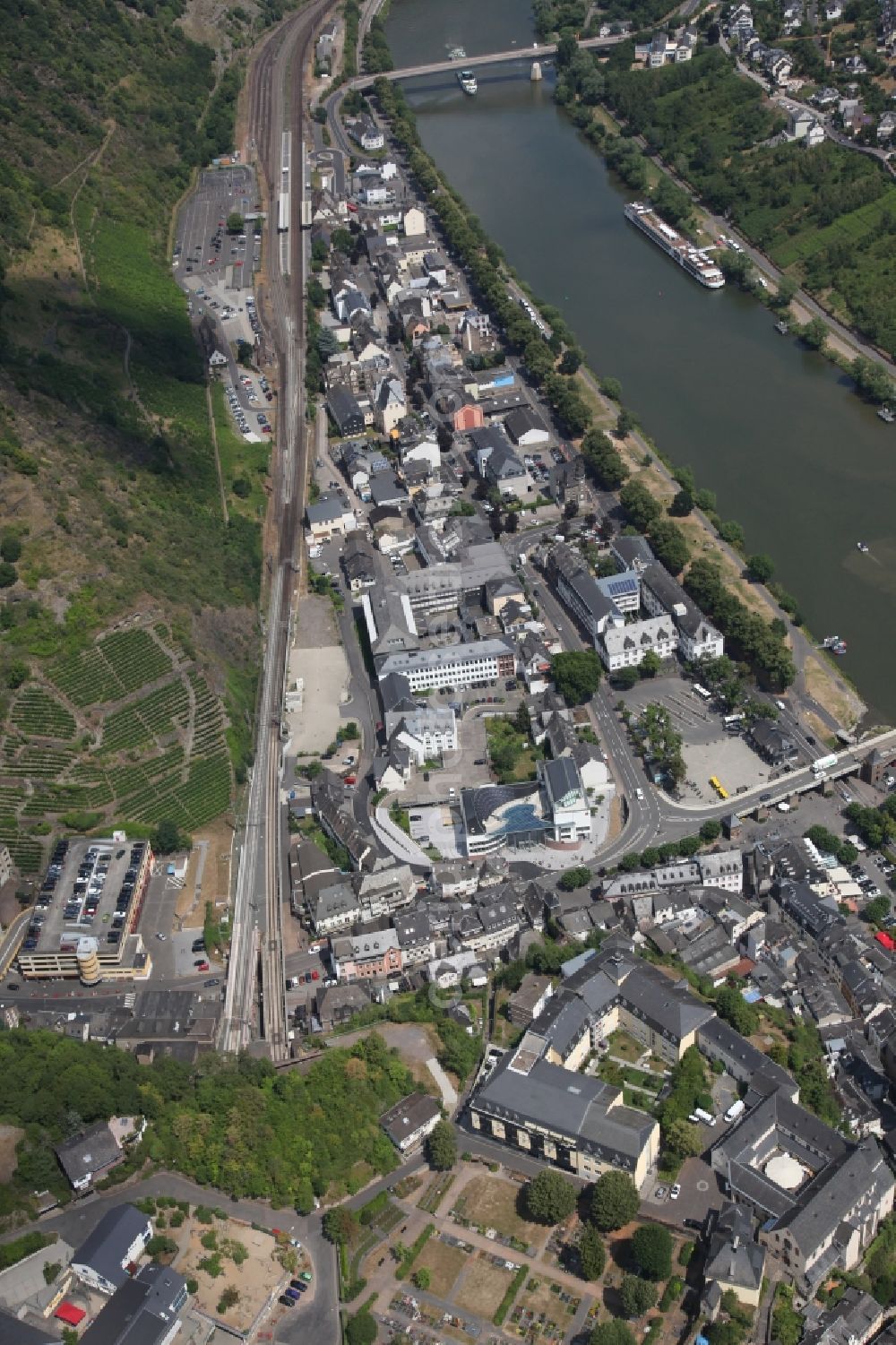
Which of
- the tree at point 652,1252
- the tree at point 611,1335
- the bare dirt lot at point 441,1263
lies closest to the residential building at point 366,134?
the bare dirt lot at point 441,1263

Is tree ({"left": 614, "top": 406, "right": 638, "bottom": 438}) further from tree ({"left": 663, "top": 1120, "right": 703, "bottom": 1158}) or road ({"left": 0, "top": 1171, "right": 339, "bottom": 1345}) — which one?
road ({"left": 0, "top": 1171, "right": 339, "bottom": 1345})

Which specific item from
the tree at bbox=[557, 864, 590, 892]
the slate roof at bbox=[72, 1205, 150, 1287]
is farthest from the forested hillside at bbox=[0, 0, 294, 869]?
the slate roof at bbox=[72, 1205, 150, 1287]

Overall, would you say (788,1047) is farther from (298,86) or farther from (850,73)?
(298,86)

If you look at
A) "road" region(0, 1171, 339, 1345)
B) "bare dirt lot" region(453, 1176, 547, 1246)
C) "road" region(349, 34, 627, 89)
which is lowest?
"bare dirt lot" region(453, 1176, 547, 1246)

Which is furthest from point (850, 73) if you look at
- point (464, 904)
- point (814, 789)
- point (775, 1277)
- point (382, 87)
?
point (775, 1277)

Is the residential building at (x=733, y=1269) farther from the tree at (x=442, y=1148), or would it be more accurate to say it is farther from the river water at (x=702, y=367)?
the river water at (x=702, y=367)

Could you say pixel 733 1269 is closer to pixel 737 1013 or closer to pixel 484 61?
pixel 737 1013
